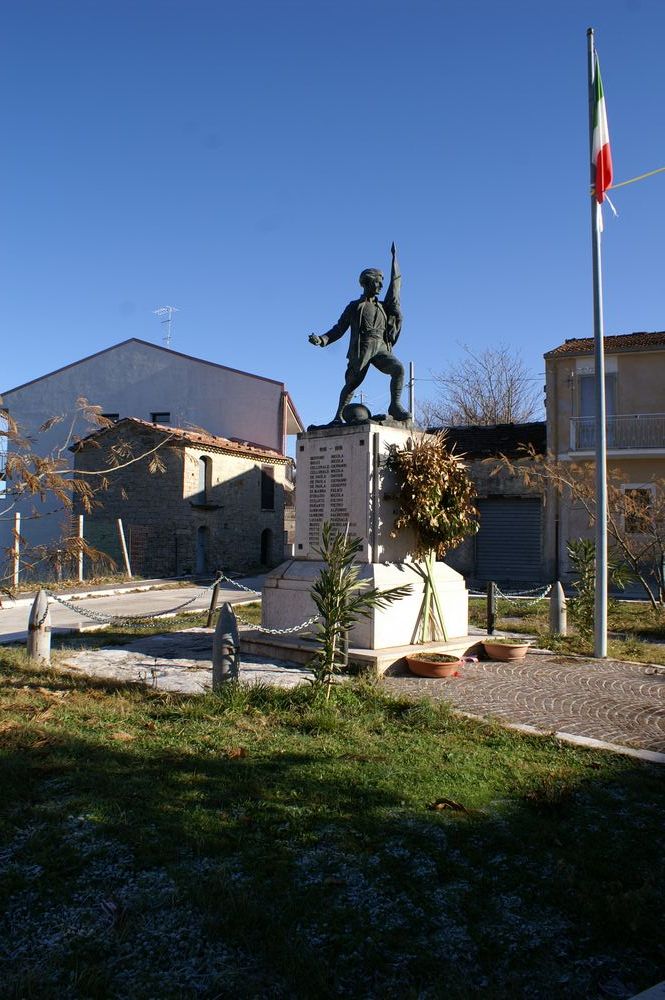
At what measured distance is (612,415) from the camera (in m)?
22.4

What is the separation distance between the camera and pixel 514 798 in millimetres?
4246

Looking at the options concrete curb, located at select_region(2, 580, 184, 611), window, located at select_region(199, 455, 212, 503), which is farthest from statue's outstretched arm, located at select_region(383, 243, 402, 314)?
window, located at select_region(199, 455, 212, 503)

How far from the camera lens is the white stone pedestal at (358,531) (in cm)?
839

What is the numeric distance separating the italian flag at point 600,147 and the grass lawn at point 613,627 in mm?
5595

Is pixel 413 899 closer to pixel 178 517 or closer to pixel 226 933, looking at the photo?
pixel 226 933

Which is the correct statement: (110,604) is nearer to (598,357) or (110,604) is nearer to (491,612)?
(491,612)

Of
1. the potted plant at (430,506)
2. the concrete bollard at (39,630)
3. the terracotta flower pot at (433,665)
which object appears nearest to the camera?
the terracotta flower pot at (433,665)

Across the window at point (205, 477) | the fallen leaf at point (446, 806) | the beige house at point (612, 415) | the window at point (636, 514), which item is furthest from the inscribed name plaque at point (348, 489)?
the window at point (205, 477)

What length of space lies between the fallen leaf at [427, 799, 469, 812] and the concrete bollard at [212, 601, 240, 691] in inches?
106

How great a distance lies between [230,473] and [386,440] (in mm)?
19909

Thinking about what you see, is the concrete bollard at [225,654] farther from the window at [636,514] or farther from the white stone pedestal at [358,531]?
the window at [636,514]

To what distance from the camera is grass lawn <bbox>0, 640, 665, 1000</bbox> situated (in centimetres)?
267

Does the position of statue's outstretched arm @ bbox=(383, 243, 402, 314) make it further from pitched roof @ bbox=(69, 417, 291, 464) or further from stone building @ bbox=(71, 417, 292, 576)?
stone building @ bbox=(71, 417, 292, 576)

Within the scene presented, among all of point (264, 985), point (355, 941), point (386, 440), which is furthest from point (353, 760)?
point (386, 440)
